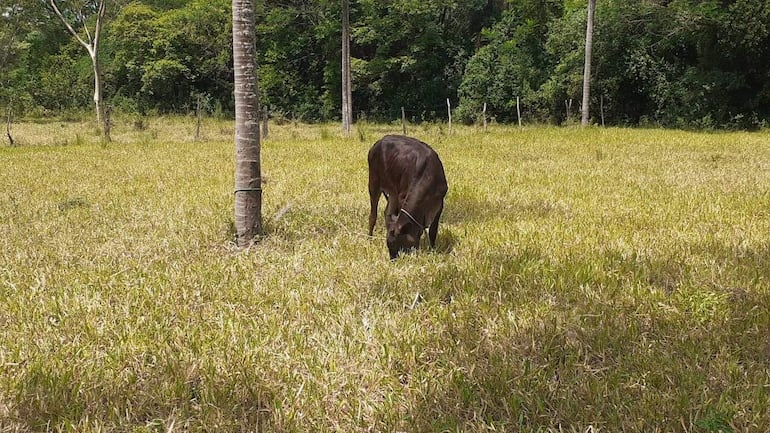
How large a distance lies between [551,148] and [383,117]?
22150mm

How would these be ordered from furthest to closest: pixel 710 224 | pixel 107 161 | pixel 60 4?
pixel 60 4, pixel 107 161, pixel 710 224

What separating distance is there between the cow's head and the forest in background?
79.3ft

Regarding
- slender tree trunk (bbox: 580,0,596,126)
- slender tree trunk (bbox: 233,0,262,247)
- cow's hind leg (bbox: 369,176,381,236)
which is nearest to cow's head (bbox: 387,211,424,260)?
cow's hind leg (bbox: 369,176,381,236)

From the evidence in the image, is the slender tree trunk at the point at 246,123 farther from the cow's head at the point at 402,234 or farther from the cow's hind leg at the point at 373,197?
A: the cow's head at the point at 402,234

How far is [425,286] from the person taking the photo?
4363 millimetres

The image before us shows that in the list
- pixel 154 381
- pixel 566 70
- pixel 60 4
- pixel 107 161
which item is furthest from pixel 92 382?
pixel 60 4

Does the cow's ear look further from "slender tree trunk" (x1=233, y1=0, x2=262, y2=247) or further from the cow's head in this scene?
"slender tree trunk" (x1=233, y1=0, x2=262, y2=247)

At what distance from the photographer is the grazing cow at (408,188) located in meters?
5.02

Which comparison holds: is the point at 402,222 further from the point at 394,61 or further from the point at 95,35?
the point at 394,61

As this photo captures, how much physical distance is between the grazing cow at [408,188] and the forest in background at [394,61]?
77.0 ft

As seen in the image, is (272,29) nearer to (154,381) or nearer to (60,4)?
(60,4)

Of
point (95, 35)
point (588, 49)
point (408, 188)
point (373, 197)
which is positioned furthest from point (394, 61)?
point (408, 188)

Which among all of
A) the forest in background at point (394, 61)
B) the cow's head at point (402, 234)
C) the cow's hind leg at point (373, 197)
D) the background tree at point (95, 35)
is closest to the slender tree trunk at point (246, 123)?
the cow's hind leg at point (373, 197)

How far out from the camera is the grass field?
105 inches
